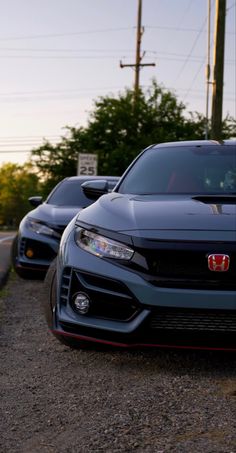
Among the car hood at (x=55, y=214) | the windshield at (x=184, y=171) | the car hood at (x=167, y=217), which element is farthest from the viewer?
the car hood at (x=55, y=214)

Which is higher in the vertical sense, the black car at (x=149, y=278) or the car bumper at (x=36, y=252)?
the black car at (x=149, y=278)

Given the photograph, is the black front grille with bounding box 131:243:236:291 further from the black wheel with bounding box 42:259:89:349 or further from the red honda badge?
the black wheel with bounding box 42:259:89:349

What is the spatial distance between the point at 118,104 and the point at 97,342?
26.2 m

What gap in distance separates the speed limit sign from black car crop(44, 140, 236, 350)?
1304 centimetres

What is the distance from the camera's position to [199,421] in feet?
9.74

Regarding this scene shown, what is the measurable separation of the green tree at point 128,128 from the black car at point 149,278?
23.4 m

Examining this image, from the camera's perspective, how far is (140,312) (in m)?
3.55

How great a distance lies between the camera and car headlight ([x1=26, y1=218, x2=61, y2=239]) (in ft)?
24.5

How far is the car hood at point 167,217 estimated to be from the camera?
12.0 feet

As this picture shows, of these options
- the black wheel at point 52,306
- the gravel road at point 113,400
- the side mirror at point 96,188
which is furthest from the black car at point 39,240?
the black wheel at point 52,306

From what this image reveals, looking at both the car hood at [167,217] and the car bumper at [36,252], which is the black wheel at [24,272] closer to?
the car bumper at [36,252]

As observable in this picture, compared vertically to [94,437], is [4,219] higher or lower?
lower

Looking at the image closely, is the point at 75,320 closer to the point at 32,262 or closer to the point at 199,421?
the point at 199,421

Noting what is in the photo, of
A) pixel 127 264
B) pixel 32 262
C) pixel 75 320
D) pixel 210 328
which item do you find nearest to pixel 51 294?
pixel 75 320
